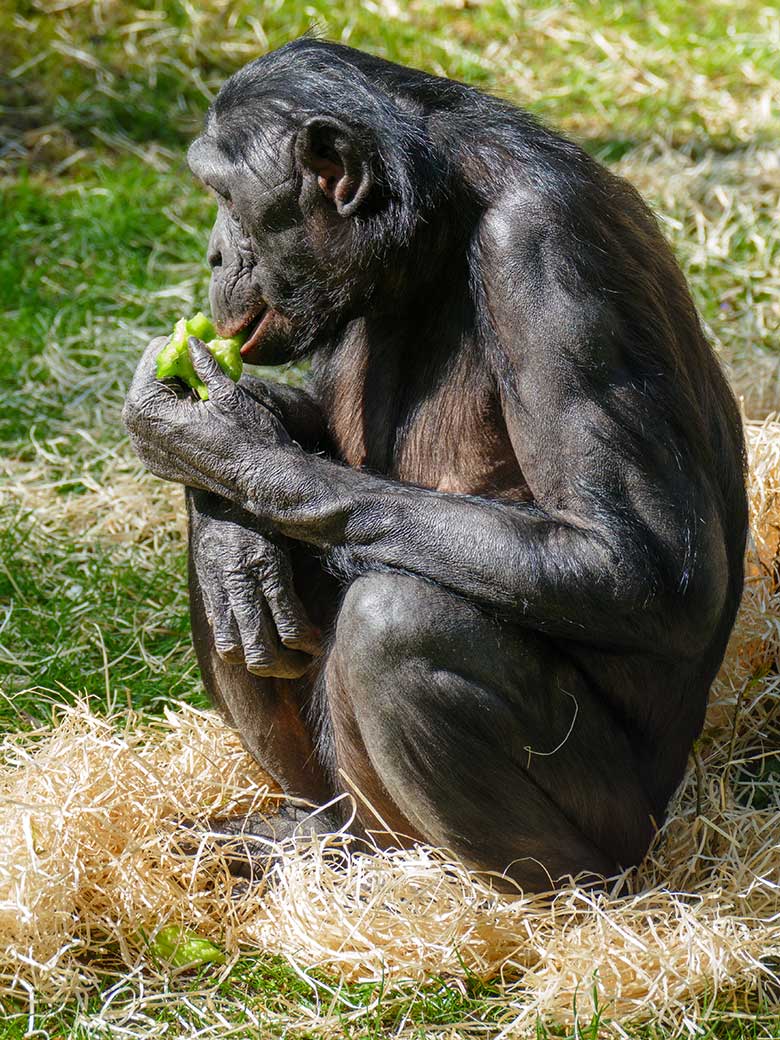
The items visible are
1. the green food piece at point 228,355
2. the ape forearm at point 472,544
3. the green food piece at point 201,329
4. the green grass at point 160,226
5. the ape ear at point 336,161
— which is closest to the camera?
the ape forearm at point 472,544

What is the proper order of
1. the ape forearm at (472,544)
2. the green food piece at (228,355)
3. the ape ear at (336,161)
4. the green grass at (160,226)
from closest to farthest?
1. the ape forearm at (472,544)
2. the ape ear at (336,161)
3. the green food piece at (228,355)
4. the green grass at (160,226)

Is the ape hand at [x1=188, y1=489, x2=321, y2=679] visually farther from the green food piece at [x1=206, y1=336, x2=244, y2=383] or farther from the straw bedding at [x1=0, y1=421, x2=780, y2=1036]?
the straw bedding at [x1=0, y1=421, x2=780, y2=1036]

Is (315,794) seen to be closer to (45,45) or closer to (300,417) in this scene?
(300,417)

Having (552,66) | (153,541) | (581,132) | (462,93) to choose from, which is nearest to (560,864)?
(462,93)

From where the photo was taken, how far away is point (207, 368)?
3.44 metres

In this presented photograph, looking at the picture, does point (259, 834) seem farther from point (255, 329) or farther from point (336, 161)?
point (336, 161)

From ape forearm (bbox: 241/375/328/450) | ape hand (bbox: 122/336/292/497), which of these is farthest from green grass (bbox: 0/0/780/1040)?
ape hand (bbox: 122/336/292/497)

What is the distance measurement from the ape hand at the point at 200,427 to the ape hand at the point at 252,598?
136 mm

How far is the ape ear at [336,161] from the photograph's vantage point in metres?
3.32

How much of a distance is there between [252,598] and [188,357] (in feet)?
1.96

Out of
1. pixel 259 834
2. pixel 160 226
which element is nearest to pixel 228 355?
pixel 259 834

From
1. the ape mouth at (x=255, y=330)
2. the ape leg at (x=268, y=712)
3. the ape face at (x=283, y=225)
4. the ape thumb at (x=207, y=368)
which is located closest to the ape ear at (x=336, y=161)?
the ape face at (x=283, y=225)

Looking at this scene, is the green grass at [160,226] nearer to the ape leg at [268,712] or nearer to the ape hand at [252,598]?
the ape leg at [268,712]

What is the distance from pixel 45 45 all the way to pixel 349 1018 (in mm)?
6722
